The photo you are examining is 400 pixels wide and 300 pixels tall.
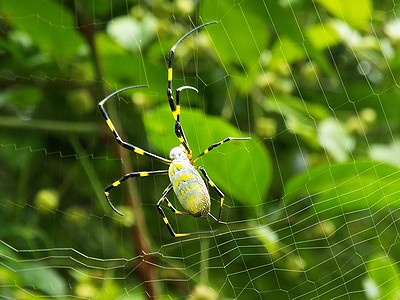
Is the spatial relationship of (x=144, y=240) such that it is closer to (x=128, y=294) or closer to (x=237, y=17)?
(x=128, y=294)

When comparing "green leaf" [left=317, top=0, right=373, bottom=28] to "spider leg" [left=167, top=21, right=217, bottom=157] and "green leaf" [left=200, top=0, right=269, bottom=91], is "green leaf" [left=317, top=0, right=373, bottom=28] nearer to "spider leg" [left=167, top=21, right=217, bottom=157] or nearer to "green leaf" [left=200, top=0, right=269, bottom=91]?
"green leaf" [left=200, top=0, right=269, bottom=91]

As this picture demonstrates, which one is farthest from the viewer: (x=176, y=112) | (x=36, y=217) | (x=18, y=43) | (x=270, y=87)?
(x=36, y=217)

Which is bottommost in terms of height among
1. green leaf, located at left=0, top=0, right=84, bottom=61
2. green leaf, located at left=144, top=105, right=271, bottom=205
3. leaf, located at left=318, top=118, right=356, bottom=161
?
green leaf, located at left=144, top=105, right=271, bottom=205

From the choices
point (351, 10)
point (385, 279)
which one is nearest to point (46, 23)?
point (351, 10)

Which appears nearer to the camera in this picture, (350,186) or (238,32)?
(350,186)

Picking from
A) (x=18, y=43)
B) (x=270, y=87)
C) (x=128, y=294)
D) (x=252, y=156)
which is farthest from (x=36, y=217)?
(x=252, y=156)

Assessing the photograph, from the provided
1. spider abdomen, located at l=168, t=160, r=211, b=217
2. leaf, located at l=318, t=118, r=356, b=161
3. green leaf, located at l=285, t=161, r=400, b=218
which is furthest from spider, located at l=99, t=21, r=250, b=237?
leaf, located at l=318, t=118, r=356, b=161

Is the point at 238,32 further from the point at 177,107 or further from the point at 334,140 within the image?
the point at 334,140
